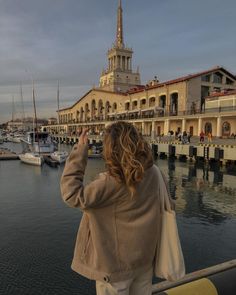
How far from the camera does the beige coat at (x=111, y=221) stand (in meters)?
2.35

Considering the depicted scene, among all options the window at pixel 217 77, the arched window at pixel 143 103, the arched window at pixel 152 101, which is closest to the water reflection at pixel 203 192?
the window at pixel 217 77

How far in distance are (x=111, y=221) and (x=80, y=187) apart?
355 mm

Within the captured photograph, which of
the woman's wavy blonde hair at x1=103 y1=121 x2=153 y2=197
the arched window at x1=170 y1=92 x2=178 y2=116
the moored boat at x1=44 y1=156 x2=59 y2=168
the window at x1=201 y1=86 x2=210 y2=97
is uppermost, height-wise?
the window at x1=201 y1=86 x2=210 y2=97

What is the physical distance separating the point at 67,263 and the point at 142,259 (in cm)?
778

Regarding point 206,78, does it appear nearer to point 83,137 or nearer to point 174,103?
point 174,103

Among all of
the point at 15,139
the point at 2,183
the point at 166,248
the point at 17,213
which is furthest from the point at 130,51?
the point at 166,248

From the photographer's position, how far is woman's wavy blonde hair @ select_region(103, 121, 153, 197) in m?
2.33

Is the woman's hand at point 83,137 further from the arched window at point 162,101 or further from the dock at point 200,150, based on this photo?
the arched window at point 162,101

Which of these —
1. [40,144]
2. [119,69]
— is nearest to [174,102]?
[40,144]

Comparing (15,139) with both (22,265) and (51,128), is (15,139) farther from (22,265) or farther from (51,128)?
(22,265)

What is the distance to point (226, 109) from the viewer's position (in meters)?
42.3

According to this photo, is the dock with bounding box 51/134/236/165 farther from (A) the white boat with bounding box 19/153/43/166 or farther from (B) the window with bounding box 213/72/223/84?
(B) the window with bounding box 213/72/223/84

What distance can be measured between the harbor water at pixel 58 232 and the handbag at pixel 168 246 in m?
6.04

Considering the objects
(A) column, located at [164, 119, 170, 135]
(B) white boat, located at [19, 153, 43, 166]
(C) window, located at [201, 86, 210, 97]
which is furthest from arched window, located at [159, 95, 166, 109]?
(B) white boat, located at [19, 153, 43, 166]
